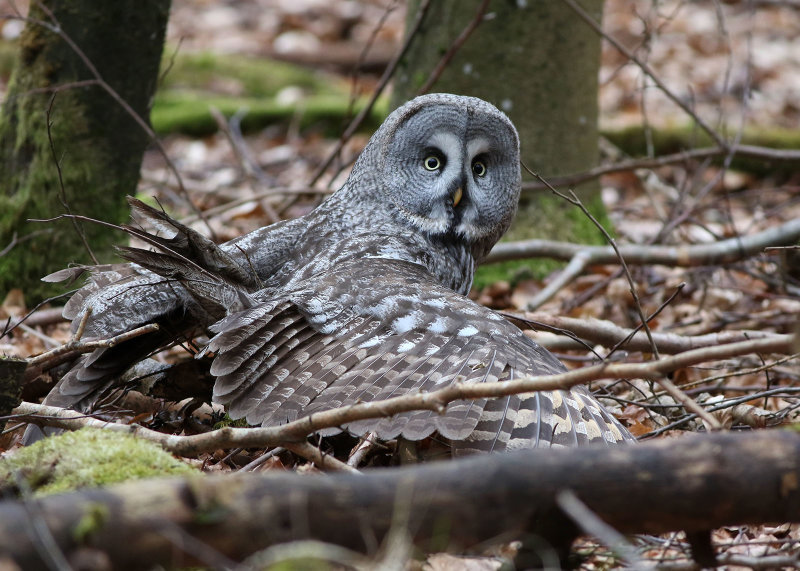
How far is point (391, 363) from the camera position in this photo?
3.41 metres

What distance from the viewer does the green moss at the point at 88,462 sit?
261 cm

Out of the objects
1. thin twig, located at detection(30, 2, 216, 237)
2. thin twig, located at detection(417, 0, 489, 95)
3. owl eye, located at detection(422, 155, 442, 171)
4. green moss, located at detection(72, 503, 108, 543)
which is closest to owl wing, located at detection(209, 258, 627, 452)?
owl eye, located at detection(422, 155, 442, 171)

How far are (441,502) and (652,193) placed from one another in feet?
23.8

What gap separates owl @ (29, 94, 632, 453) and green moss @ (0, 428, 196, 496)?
56 centimetres

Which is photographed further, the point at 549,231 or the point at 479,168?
the point at 549,231

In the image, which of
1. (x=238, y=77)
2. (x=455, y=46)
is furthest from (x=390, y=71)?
(x=238, y=77)

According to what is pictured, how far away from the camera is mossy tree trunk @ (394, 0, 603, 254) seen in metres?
6.49

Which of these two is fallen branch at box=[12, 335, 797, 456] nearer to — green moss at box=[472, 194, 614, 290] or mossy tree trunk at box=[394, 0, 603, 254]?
green moss at box=[472, 194, 614, 290]

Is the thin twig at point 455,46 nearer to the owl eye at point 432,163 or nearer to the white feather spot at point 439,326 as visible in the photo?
the owl eye at point 432,163

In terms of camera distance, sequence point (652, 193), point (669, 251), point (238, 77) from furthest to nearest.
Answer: point (238, 77), point (652, 193), point (669, 251)

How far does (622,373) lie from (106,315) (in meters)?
2.34

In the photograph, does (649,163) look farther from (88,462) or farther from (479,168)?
(88,462)

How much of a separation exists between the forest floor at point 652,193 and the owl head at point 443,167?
26.0 inches

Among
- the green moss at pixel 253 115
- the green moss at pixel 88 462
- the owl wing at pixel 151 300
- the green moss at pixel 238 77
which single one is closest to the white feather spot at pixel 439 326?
the owl wing at pixel 151 300
